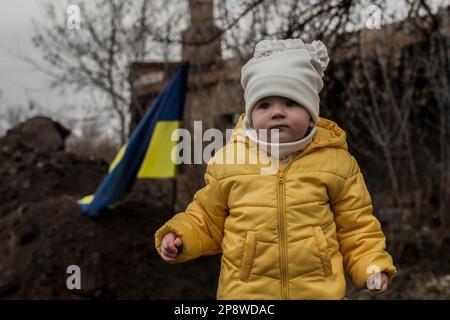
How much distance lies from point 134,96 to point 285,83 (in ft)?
23.1

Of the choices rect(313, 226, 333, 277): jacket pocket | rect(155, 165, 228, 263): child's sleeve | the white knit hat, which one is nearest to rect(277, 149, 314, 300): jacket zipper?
rect(313, 226, 333, 277): jacket pocket

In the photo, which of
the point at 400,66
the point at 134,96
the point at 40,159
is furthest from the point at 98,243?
the point at 400,66

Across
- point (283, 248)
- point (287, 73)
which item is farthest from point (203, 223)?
point (287, 73)

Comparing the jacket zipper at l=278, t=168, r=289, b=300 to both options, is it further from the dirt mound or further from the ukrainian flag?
the dirt mound

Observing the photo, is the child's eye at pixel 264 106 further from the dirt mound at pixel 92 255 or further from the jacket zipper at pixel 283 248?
the dirt mound at pixel 92 255

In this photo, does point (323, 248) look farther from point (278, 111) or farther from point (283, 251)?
point (278, 111)

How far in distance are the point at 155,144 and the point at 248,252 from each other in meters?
2.82

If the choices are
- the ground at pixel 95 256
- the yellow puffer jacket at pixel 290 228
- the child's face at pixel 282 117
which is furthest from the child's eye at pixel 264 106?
the ground at pixel 95 256

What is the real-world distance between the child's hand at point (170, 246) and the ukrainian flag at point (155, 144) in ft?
8.66

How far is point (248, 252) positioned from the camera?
191 cm

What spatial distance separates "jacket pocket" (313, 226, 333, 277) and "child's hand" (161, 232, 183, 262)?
43 cm

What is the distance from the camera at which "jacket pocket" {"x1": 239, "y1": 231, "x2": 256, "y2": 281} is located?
1.91 metres

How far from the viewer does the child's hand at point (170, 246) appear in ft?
6.33
